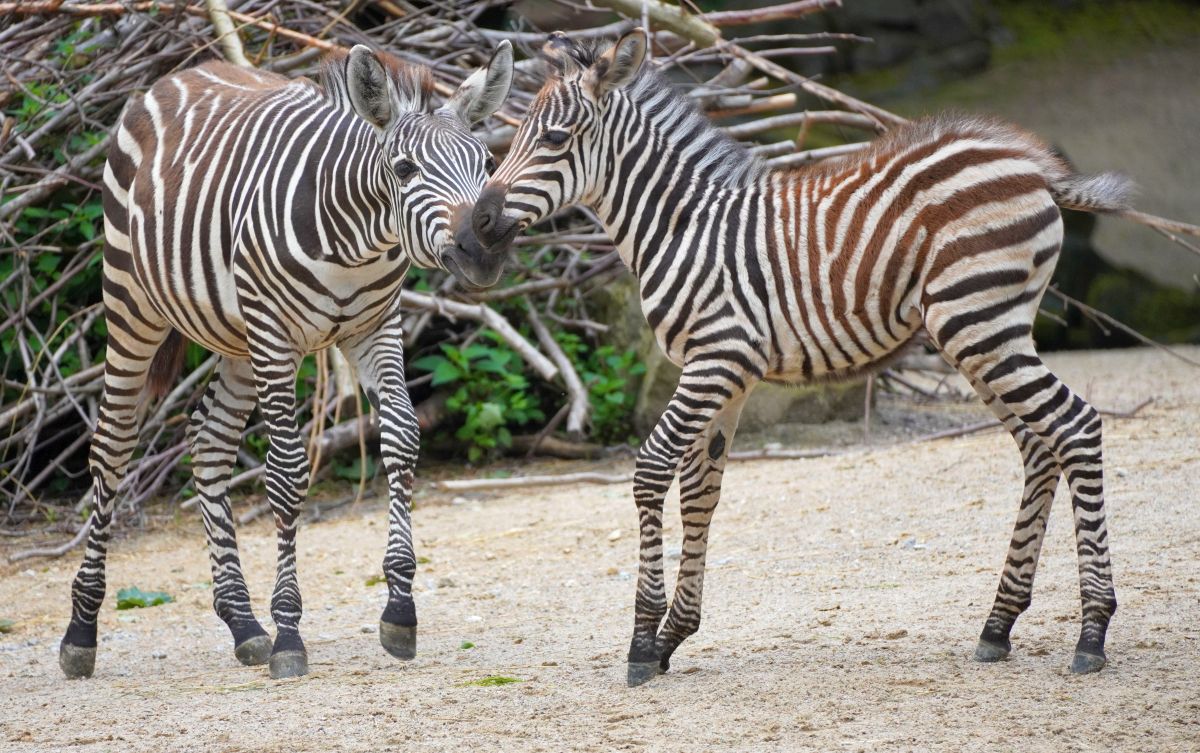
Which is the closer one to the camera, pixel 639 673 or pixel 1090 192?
pixel 1090 192

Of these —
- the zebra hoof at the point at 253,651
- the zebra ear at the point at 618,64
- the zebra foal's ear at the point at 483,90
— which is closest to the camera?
the zebra ear at the point at 618,64

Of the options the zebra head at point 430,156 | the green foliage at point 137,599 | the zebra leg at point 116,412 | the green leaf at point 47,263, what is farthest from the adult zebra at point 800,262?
the green leaf at point 47,263

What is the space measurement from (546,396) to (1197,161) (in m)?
8.90

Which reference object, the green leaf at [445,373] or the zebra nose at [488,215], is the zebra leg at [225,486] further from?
the green leaf at [445,373]

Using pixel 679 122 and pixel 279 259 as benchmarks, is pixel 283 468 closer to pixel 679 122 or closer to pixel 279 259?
pixel 279 259

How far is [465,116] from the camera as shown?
502 centimetres

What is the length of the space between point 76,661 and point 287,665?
1.16 metres

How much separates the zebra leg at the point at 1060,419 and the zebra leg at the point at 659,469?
78cm

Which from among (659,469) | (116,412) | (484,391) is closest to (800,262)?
(659,469)

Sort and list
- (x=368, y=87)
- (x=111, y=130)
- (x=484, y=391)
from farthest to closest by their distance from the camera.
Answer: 1. (x=484, y=391)
2. (x=111, y=130)
3. (x=368, y=87)

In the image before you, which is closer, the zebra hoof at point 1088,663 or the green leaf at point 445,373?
the zebra hoof at point 1088,663

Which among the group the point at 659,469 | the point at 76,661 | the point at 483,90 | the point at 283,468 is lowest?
the point at 76,661

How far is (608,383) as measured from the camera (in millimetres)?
9195

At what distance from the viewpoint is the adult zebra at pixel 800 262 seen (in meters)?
4.02
